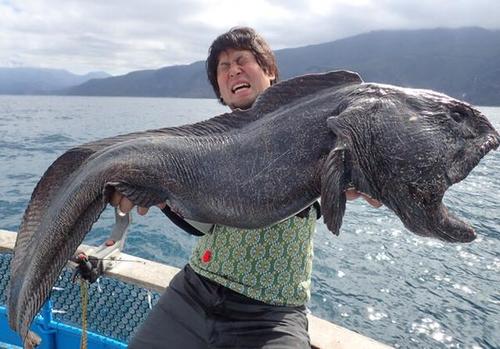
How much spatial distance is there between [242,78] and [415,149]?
204 centimetres

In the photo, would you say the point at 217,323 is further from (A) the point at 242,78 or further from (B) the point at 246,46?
(B) the point at 246,46

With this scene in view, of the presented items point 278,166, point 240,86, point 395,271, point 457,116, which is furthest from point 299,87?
point 395,271

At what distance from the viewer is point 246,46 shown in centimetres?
417

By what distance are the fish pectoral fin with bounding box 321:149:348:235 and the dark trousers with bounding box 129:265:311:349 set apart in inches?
48.2

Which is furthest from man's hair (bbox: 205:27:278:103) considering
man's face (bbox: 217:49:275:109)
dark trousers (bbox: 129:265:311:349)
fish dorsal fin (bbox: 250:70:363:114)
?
dark trousers (bbox: 129:265:311:349)

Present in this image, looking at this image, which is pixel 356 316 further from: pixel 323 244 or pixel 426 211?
pixel 426 211

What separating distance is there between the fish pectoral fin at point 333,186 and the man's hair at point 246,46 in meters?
1.89

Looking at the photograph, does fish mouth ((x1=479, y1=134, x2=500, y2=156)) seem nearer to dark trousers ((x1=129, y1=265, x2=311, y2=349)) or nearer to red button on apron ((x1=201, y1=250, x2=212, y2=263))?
dark trousers ((x1=129, y1=265, x2=311, y2=349))

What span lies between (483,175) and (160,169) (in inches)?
889

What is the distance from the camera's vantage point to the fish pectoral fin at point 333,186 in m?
2.58

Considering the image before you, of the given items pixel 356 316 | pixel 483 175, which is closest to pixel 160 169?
pixel 356 316

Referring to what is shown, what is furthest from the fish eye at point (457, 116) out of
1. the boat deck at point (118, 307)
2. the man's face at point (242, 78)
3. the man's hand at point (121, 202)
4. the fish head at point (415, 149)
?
the boat deck at point (118, 307)

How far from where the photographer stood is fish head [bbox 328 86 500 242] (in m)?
2.58

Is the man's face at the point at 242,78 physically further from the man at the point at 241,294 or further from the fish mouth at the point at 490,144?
the fish mouth at the point at 490,144
